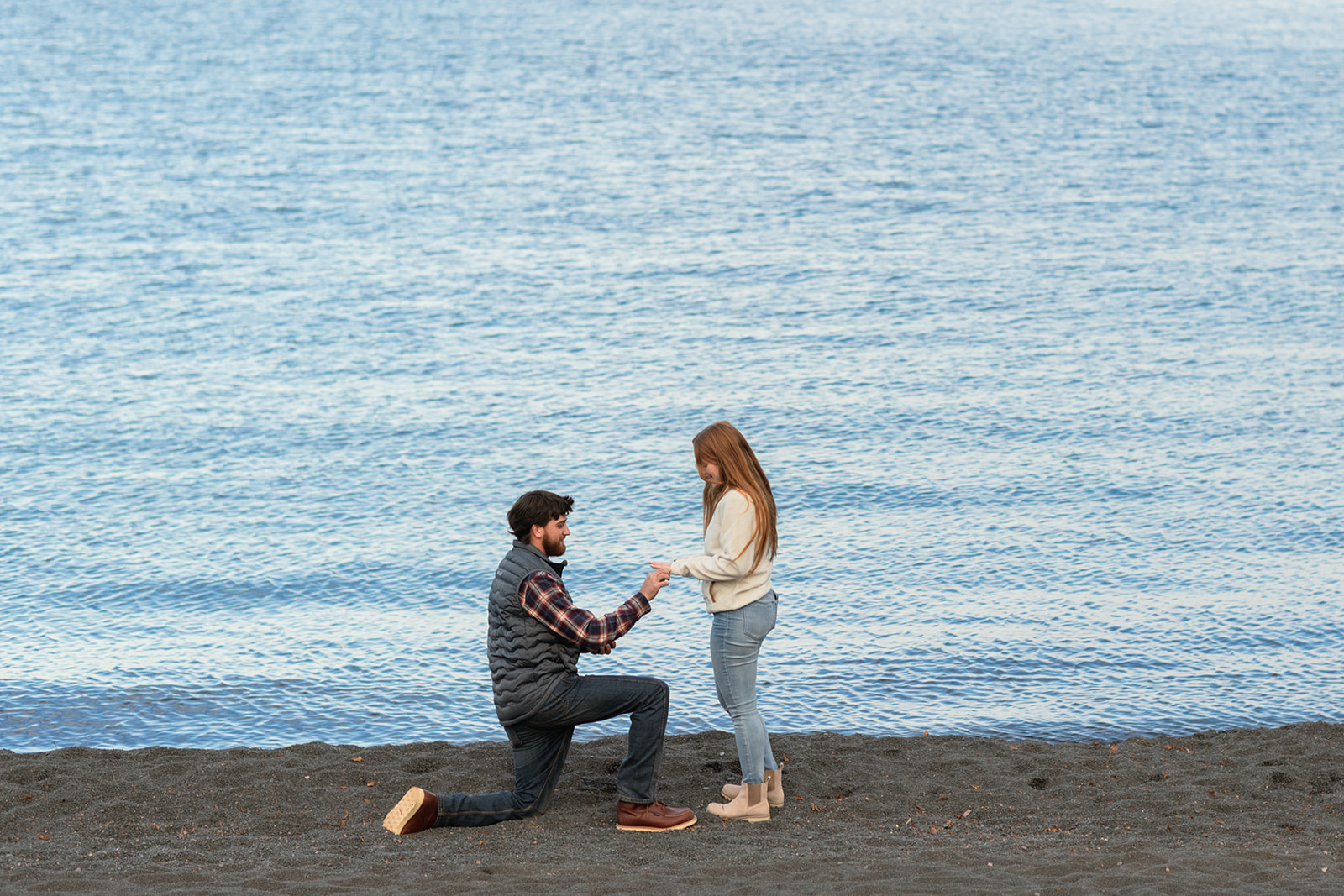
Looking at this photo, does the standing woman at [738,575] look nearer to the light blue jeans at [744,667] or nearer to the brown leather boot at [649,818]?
the light blue jeans at [744,667]

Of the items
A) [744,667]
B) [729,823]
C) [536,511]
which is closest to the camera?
[536,511]

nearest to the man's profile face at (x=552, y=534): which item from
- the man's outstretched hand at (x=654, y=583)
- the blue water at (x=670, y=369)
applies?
the man's outstretched hand at (x=654, y=583)

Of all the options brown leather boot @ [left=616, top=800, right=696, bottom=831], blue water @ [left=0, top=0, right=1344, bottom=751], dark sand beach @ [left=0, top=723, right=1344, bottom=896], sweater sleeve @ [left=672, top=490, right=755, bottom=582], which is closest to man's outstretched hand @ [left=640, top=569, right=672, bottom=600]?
sweater sleeve @ [left=672, top=490, right=755, bottom=582]

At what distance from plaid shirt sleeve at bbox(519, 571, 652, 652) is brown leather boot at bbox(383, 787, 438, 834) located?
1087mm

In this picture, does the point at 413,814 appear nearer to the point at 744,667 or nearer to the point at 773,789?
the point at 744,667

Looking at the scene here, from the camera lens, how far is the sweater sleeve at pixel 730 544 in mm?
6441

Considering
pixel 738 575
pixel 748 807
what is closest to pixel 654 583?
pixel 738 575

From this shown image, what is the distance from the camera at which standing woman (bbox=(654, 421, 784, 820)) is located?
6449 millimetres

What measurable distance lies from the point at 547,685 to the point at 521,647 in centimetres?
24

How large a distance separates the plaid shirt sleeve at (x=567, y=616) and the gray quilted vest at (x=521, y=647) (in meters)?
0.06

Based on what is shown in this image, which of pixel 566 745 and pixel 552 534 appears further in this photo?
pixel 566 745

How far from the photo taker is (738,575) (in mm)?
6484

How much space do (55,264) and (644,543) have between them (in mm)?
15450

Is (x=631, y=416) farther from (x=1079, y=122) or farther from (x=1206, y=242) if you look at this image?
(x=1079, y=122)
